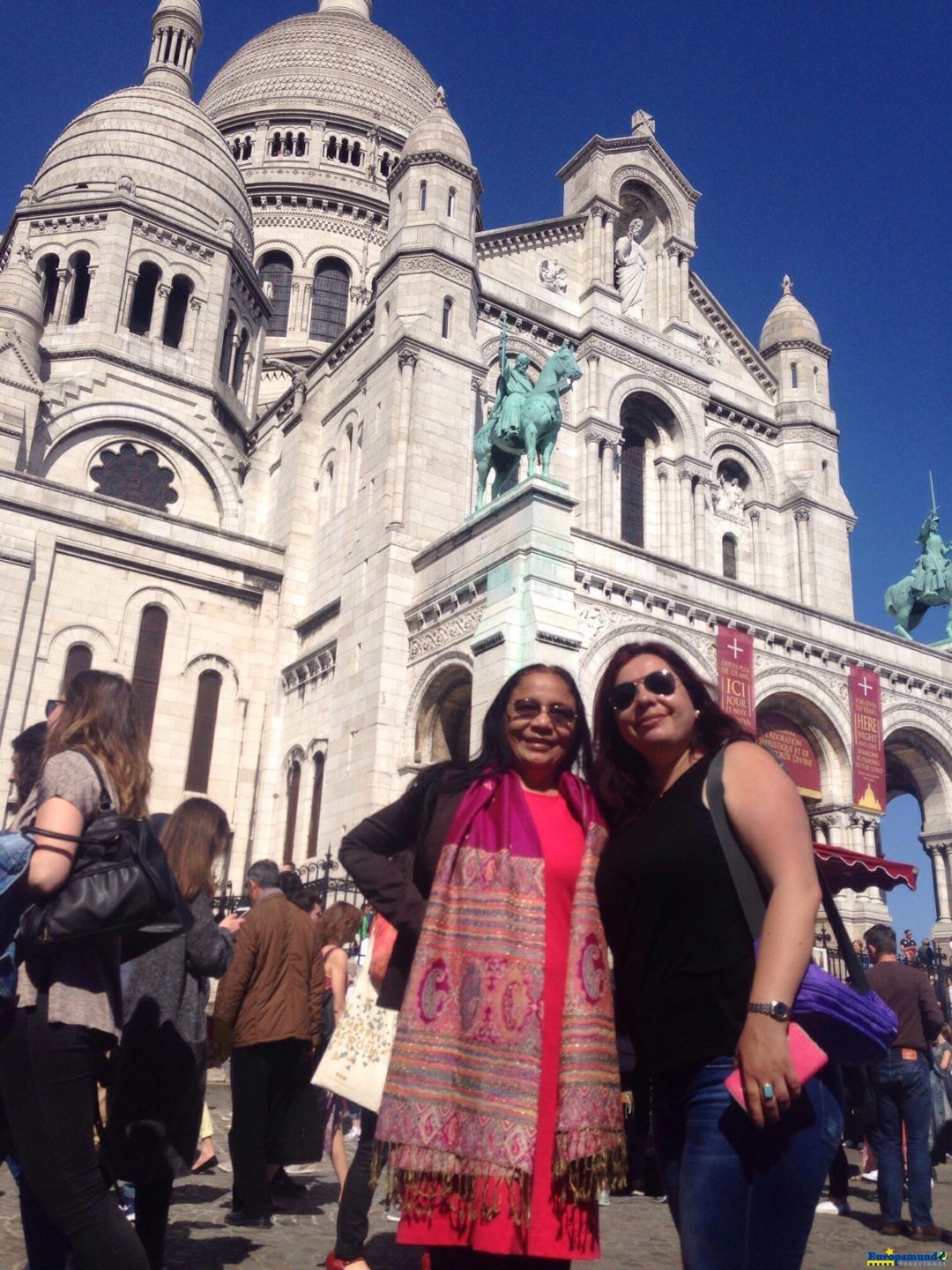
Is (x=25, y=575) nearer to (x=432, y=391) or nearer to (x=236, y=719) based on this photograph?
(x=236, y=719)

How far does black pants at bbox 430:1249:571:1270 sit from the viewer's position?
9.84ft

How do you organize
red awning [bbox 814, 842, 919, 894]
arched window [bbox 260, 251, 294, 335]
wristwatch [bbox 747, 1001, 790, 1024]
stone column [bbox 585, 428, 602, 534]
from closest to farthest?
wristwatch [bbox 747, 1001, 790, 1024] < red awning [bbox 814, 842, 919, 894] < stone column [bbox 585, 428, 602, 534] < arched window [bbox 260, 251, 294, 335]

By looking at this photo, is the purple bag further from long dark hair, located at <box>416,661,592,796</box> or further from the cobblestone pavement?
the cobblestone pavement

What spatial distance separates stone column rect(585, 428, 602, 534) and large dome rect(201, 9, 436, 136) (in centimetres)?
2652

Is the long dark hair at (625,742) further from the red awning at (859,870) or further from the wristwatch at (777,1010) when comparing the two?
the red awning at (859,870)

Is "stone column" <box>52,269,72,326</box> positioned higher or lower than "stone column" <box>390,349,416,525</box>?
higher

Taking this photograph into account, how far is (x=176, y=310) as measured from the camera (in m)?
30.0

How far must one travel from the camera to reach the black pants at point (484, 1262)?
300 centimetres

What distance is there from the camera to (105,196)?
28.9m

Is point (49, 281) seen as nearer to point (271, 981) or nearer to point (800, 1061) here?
point (271, 981)

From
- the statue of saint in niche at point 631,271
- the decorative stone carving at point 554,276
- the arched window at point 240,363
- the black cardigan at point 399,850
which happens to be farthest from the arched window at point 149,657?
the black cardigan at point 399,850

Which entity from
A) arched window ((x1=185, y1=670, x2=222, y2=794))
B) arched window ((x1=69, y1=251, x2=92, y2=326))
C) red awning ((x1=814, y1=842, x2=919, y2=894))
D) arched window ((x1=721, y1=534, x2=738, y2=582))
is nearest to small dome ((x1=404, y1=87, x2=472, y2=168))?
arched window ((x1=69, y1=251, x2=92, y2=326))

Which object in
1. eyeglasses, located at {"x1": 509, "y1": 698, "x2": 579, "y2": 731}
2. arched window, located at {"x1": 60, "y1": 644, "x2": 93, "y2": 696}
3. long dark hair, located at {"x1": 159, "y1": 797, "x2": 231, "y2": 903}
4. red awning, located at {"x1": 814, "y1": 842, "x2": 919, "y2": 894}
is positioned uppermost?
arched window, located at {"x1": 60, "y1": 644, "x2": 93, "y2": 696}

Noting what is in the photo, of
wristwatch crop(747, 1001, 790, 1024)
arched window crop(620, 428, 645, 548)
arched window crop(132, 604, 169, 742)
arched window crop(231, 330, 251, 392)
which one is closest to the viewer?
wristwatch crop(747, 1001, 790, 1024)
